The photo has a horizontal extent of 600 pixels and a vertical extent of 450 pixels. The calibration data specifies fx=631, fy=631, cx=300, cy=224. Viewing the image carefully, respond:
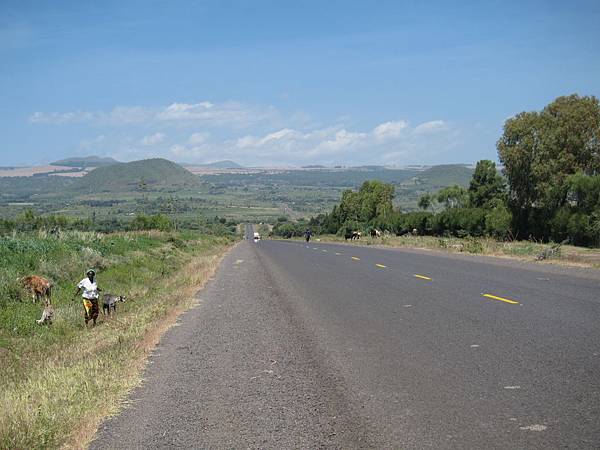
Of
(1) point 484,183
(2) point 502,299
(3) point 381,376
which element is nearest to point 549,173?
(1) point 484,183

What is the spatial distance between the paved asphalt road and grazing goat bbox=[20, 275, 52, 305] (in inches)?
261

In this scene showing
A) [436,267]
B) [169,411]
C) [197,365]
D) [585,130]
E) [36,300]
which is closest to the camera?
[169,411]

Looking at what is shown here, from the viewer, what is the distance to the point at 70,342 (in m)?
14.5

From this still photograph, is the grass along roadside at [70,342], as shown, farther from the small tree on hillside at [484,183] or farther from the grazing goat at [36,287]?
the small tree on hillside at [484,183]

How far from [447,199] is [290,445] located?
4139 inches

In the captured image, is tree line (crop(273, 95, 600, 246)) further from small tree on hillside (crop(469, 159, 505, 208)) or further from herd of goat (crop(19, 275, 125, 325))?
herd of goat (crop(19, 275, 125, 325))

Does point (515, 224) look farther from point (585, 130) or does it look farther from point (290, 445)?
point (290, 445)

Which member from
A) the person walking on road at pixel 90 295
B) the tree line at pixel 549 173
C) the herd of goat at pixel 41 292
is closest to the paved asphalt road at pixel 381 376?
the person walking on road at pixel 90 295

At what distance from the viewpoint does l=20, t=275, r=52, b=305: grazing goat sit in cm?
1838

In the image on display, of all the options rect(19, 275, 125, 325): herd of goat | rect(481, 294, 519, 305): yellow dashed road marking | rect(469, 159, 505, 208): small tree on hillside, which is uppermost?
rect(469, 159, 505, 208): small tree on hillside

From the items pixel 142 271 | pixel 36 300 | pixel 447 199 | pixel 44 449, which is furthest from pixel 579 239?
pixel 447 199

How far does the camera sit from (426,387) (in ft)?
23.2

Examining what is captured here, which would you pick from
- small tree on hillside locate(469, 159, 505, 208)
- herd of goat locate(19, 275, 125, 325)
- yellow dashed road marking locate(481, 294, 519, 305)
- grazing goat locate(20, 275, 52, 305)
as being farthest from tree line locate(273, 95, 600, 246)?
grazing goat locate(20, 275, 52, 305)

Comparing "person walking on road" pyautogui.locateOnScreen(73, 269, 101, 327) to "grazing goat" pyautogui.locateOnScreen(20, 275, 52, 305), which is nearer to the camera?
"person walking on road" pyautogui.locateOnScreen(73, 269, 101, 327)
